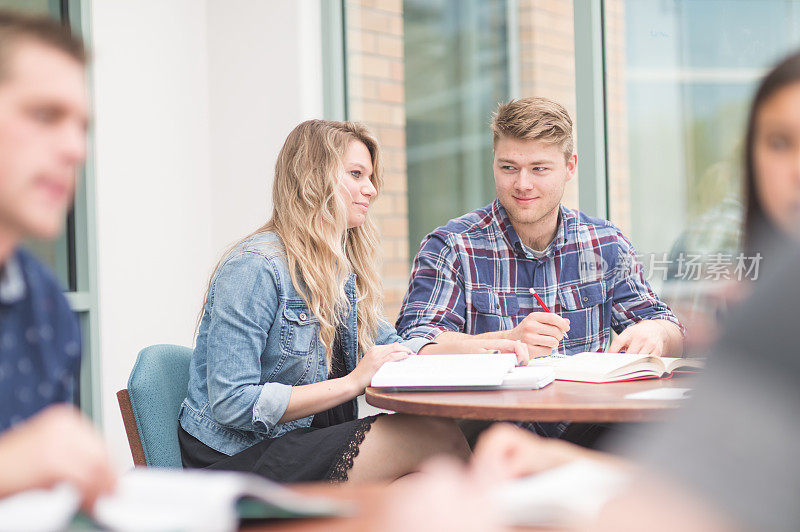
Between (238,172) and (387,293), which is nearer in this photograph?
(387,293)

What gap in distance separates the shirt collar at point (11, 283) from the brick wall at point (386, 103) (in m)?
2.61

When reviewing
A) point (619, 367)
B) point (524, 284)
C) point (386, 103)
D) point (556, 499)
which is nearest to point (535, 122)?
point (524, 284)

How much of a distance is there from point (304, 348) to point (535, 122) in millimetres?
1107

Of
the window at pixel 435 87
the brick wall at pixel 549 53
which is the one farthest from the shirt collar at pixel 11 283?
the window at pixel 435 87

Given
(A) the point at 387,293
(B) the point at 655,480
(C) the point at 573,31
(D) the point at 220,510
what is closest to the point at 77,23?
(A) the point at 387,293

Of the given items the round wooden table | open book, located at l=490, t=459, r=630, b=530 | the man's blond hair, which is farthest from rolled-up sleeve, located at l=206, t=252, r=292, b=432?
open book, located at l=490, t=459, r=630, b=530

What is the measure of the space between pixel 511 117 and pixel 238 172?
185 centimetres

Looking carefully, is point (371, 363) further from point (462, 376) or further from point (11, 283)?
point (11, 283)

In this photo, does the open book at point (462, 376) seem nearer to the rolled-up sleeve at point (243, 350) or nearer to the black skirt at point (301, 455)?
the black skirt at point (301, 455)

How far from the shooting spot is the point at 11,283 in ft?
3.43

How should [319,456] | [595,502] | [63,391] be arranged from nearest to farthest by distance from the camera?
1. [595,502]
2. [63,391]
3. [319,456]

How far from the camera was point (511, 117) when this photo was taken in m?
2.54

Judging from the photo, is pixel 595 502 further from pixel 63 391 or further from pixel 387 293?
pixel 387 293

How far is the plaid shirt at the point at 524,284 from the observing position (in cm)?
250
